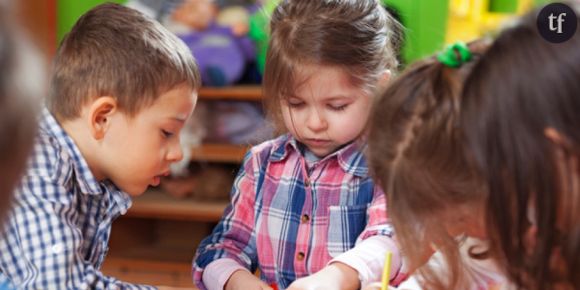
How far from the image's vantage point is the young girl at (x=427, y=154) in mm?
764

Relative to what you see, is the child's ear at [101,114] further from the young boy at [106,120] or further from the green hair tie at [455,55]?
the green hair tie at [455,55]

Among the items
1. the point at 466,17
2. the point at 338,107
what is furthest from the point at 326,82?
the point at 466,17

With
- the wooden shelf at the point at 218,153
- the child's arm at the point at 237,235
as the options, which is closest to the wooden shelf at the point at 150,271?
the wooden shelf at the point at 218,153

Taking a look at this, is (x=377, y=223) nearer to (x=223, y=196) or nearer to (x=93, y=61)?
(x=93, y=61)

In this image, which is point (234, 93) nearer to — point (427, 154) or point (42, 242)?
point (42, 242)

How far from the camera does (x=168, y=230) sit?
2.95 metres

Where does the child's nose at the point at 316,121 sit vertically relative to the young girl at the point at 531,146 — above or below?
below

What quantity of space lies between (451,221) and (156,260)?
1.99 m

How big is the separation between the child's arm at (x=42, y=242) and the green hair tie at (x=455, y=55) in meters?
0.46

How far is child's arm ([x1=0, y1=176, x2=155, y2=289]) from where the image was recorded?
937 millimetres

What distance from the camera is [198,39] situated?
2654mm

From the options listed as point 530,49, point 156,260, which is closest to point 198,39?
point 156,260

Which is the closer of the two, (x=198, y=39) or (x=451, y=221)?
(x=451, y=221)

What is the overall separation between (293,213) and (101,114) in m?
0.30
